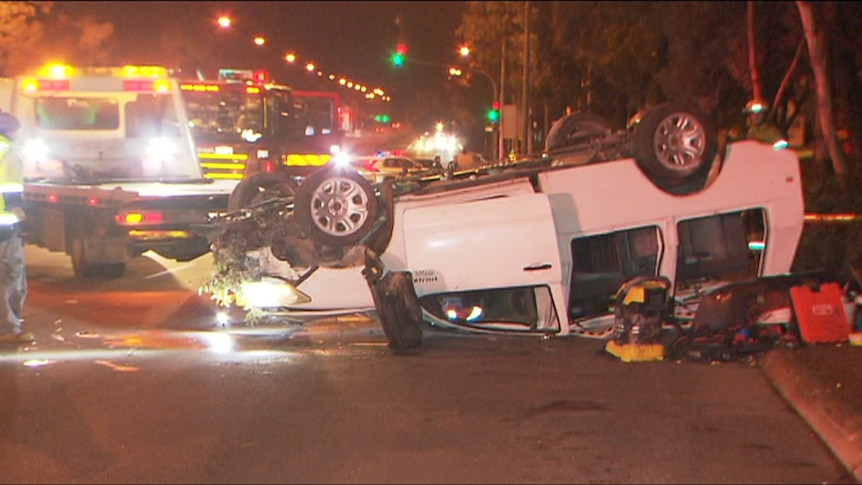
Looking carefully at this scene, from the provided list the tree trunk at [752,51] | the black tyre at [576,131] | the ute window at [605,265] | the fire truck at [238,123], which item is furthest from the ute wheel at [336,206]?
the tree trunk at [752,51]

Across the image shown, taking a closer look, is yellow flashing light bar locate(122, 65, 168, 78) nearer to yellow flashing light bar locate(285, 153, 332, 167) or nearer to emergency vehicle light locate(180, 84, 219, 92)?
emergency vehicle light locate(180, 84, 219, 92)

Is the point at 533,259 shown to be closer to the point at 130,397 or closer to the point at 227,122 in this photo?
the point at 130,397

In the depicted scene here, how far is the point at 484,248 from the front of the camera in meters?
9.41

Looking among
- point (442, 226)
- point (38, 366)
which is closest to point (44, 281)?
point (38, 366)

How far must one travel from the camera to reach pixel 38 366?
29.6ft

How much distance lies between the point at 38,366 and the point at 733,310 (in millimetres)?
5766

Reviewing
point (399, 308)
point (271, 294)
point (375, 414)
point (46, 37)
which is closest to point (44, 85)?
point (271, 294)

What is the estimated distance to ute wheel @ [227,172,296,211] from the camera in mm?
11062

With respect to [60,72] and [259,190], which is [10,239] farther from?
[60,72]

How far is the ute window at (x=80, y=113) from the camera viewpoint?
16250mm

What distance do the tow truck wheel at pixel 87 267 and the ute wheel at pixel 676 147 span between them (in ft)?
25.2

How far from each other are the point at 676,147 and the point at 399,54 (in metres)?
22.4

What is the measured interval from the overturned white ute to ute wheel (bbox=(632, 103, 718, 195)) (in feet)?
0.04

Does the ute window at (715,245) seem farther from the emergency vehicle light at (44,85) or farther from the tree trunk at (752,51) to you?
the tree trunk at (752,51)
